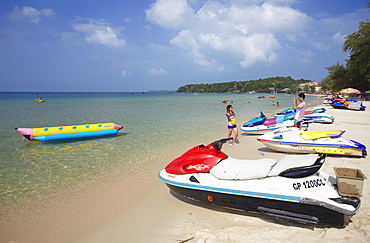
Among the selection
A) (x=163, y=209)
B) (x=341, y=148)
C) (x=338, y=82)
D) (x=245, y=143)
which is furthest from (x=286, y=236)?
(x=338, y=82)

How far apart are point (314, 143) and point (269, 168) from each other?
4.46 m

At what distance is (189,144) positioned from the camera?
1093 centimetres

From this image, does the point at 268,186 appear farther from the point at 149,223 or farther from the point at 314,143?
the point at 314,143

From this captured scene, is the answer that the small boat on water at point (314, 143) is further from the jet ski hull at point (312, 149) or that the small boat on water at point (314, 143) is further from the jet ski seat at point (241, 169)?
the jet ski seat at point (241, 169)

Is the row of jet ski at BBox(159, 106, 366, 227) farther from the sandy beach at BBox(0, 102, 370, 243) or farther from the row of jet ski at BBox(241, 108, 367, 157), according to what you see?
the row of jet ski at BBox(241, 108, 367, 157)

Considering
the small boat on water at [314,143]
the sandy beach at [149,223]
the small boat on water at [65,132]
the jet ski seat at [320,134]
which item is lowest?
the sandy beach at [149,223]

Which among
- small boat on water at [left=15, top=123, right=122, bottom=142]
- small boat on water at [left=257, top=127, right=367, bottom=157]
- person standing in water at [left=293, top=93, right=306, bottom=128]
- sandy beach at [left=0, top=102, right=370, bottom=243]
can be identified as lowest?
sandy beach at [left=0, top=102, right=370, bottom=243]

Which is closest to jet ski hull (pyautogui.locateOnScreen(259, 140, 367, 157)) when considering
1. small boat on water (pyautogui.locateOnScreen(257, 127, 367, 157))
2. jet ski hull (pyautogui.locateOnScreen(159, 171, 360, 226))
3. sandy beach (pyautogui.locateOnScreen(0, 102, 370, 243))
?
small boat on water (pyautogui.locateOnScreen(257, 127, 367, 157))

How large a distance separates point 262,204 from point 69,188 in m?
4.93

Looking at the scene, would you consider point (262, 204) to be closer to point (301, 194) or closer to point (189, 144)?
point (301, 194)

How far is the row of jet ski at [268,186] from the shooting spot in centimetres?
362

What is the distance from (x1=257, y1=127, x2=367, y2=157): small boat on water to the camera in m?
7.30

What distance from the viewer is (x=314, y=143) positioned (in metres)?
7.60

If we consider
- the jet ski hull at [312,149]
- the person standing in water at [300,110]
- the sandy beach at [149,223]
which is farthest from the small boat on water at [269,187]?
the person standing in water at [300,110]
